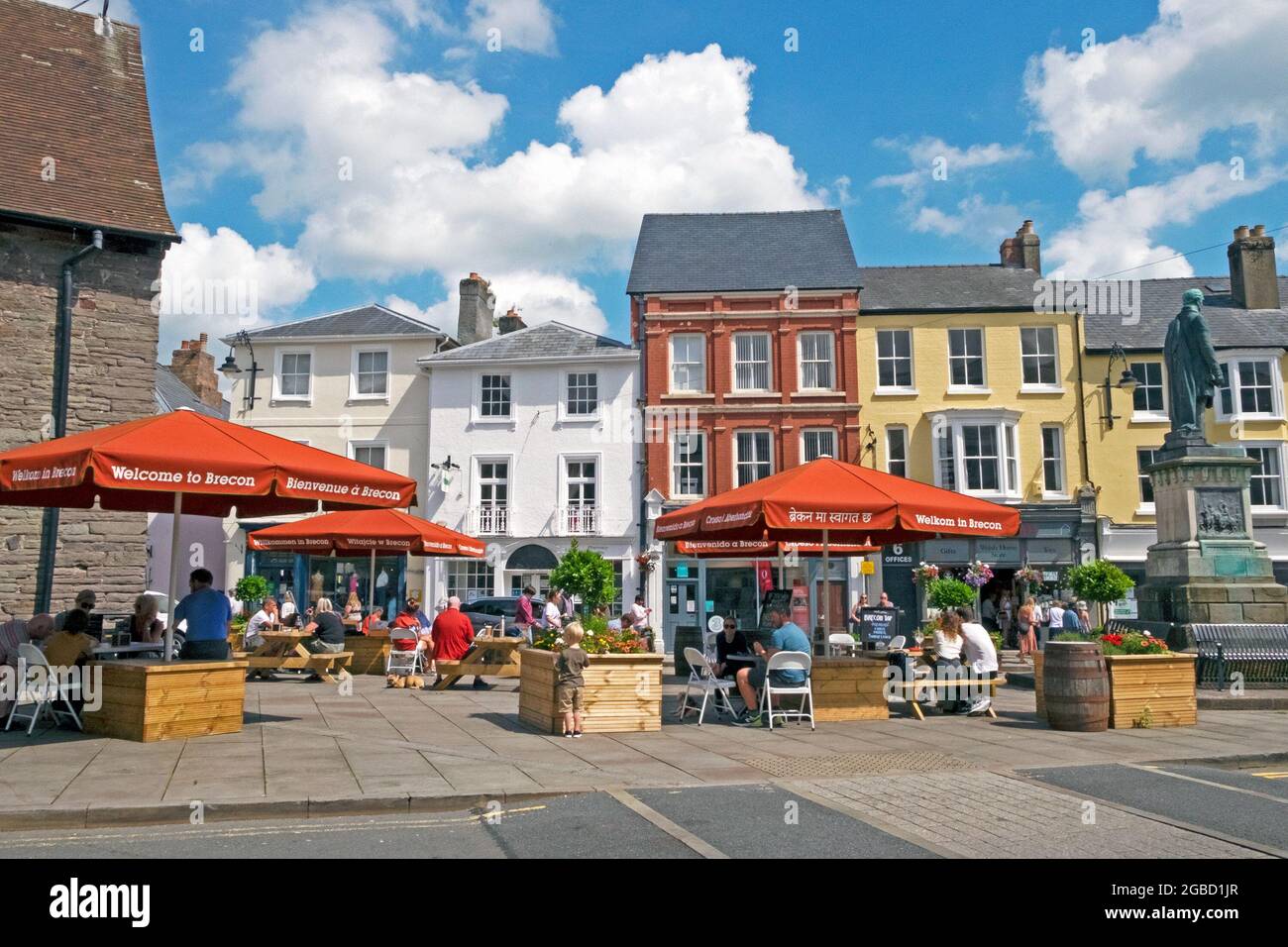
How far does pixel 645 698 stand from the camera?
10.4 m

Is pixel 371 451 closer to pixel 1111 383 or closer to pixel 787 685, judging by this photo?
pixel 1111 383

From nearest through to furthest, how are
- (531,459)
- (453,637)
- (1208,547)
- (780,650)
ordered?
1. (780,650)
2. (1208,547)
3. (453,637)
4. (531,459)

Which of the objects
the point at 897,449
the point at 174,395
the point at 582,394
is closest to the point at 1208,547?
the point at 897,449

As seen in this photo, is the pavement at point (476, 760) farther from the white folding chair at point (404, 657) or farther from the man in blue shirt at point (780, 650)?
the white folding chair at point (404, 657)

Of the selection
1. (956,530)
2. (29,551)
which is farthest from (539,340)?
(956,530)

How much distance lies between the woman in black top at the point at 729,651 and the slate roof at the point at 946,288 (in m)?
20.5

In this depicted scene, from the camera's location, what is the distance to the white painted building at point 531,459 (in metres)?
30.1

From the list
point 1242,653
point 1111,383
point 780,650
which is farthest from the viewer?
point 1111,383

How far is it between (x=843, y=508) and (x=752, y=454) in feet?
65.7

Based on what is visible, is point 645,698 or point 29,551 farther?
point 29,551

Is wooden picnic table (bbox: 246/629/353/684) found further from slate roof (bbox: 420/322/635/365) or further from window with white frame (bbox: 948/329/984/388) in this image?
window with white frame (bbox: 948/329/984/388)

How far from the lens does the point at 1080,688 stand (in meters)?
10.5
